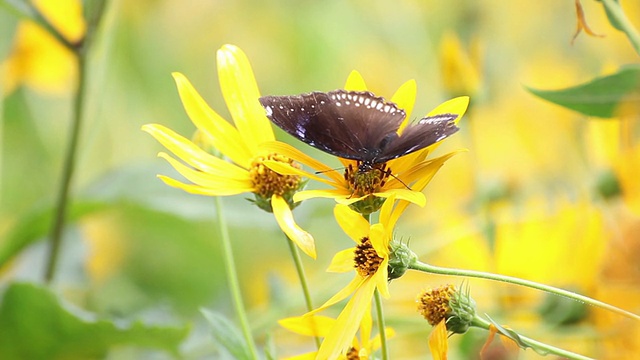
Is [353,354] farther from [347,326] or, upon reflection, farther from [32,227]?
[32,227]

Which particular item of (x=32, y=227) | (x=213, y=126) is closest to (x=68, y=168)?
(x=32, y=227)

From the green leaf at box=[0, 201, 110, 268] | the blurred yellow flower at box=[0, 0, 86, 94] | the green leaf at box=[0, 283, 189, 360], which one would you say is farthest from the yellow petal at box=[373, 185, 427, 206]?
the blurred yellow flower at box=[0, 0, 86, 94]

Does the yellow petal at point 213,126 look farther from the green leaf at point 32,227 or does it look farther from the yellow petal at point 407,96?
the green leaf at point 32,227

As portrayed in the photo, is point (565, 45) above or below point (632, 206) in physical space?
above

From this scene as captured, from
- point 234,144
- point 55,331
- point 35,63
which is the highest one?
point 35,63

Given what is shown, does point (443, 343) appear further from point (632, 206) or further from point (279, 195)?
point (632, 206)

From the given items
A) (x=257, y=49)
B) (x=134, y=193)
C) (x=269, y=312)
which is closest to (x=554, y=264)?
(x=269, y=312)

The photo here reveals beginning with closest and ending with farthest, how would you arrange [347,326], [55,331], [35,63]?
1. [347,326]
2. [55,331]
3. [35,63]
